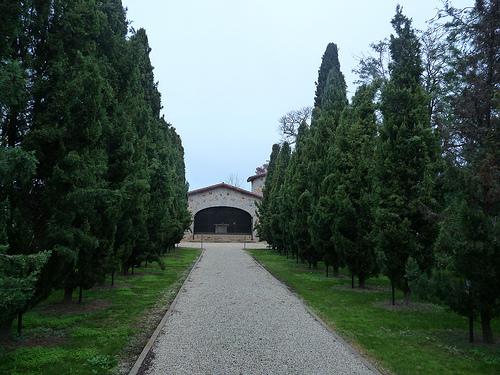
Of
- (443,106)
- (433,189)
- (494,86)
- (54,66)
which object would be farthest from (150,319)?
(443,106)

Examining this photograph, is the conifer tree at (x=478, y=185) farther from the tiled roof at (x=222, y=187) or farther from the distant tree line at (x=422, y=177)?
the tiled roof at (x=222, y=187)

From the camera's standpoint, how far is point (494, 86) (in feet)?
33.4

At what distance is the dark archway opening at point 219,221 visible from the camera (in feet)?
193

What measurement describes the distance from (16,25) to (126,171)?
21.4 ft

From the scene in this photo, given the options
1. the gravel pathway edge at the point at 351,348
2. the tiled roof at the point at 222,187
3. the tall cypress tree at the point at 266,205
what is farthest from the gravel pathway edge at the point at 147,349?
the tiled roof at the point at 222,187

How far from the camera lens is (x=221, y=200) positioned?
58.6m

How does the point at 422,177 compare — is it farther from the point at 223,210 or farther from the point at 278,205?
the point at 223,210

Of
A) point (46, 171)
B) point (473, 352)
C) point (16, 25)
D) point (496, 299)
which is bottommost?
point (473, 352)

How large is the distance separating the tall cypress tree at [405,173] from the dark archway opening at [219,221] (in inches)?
1839

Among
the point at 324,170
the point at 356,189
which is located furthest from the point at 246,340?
the point at 324,170

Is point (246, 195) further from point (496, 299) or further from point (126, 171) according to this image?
point (496, 299)

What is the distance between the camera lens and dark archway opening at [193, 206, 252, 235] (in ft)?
193

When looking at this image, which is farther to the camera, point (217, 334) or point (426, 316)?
point (426, 316)

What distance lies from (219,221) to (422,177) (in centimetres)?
4780
